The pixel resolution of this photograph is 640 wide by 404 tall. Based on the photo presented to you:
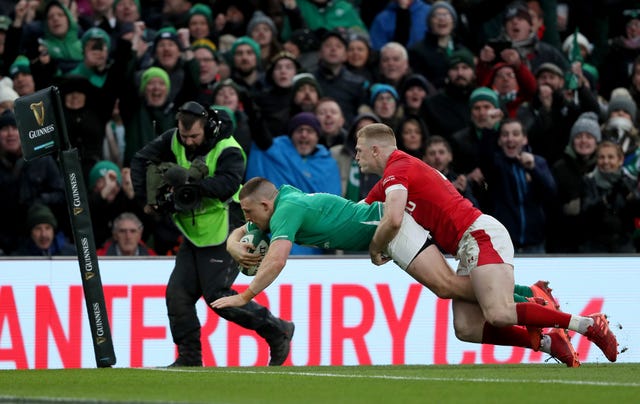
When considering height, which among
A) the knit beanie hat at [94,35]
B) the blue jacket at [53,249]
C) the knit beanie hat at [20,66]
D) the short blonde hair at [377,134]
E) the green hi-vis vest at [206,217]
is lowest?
the blue jacket at [53,249]

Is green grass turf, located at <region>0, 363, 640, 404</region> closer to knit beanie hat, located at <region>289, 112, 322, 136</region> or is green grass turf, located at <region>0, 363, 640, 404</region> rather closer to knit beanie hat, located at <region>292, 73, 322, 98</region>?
knit beanie hat, located at <region>289, 112, 322, 136</region>

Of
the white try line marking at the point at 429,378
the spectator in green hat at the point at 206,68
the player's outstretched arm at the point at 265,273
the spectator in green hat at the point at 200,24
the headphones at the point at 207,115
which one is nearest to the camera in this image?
the white try line marking at the point at 429,378

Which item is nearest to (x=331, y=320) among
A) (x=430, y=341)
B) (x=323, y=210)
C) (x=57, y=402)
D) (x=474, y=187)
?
(x=430, y=341)

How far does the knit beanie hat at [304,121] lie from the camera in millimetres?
15930

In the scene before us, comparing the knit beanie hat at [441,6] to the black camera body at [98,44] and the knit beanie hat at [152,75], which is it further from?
the black camera body at [98,44]

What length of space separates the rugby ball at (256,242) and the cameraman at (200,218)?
157 cm

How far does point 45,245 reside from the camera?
15414 mm

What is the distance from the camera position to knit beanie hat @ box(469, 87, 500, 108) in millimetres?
16531

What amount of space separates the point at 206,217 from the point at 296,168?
2.80 meters

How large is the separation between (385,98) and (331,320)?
10.3 feet

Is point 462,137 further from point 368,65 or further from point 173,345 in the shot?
point 173,345

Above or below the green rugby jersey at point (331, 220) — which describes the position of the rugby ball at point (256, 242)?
below

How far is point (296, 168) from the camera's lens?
52.3 ft

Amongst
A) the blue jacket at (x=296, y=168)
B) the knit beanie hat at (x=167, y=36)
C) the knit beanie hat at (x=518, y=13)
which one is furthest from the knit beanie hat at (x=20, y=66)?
the knit beanie hat at (x=518, y=13)
